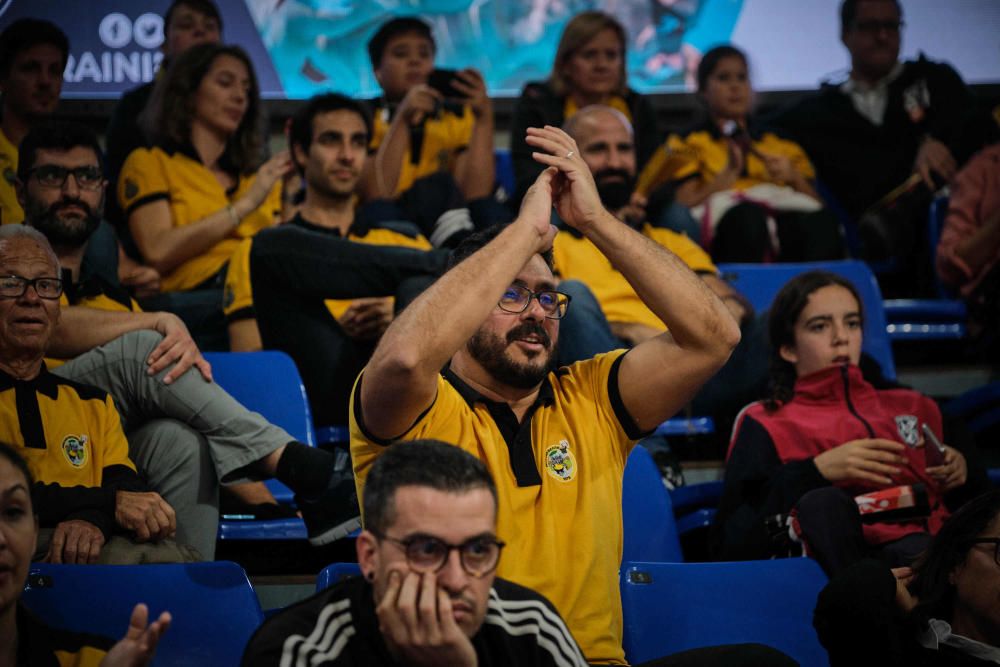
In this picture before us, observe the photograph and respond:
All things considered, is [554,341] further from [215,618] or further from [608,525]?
[215,618]

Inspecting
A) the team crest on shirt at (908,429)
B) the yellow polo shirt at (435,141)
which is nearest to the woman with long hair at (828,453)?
the team crest on shirt at (908,429)

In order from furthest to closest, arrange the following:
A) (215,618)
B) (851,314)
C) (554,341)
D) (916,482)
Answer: (851,314), (916,482), (554,341), (215,618)

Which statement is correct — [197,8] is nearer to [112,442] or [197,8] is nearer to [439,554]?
[112,442]

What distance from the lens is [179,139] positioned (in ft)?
13.0

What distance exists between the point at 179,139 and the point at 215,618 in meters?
2.26

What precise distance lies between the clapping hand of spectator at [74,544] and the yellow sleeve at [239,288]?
130 centimetres

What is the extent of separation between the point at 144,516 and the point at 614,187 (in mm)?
1992

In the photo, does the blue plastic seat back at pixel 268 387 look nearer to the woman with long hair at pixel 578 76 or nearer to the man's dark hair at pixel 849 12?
the woman with long hair at pixel 578 76

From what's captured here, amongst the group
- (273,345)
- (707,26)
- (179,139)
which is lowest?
(273,345)

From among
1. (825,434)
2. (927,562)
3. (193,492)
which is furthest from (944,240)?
(193,492)

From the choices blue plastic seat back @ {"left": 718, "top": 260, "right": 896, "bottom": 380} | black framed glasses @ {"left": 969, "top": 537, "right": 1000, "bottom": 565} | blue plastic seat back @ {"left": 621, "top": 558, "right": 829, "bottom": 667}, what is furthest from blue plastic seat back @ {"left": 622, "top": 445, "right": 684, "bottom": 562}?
blue plastic seat back @ {"left": 718, "top": 260, "right": 896, "bottom": 380}

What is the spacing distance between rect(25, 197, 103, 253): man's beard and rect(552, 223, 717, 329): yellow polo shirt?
50.7 inches

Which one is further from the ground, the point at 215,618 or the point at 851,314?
the point at 851,314

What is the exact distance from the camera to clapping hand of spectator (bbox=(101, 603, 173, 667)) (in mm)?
1621
